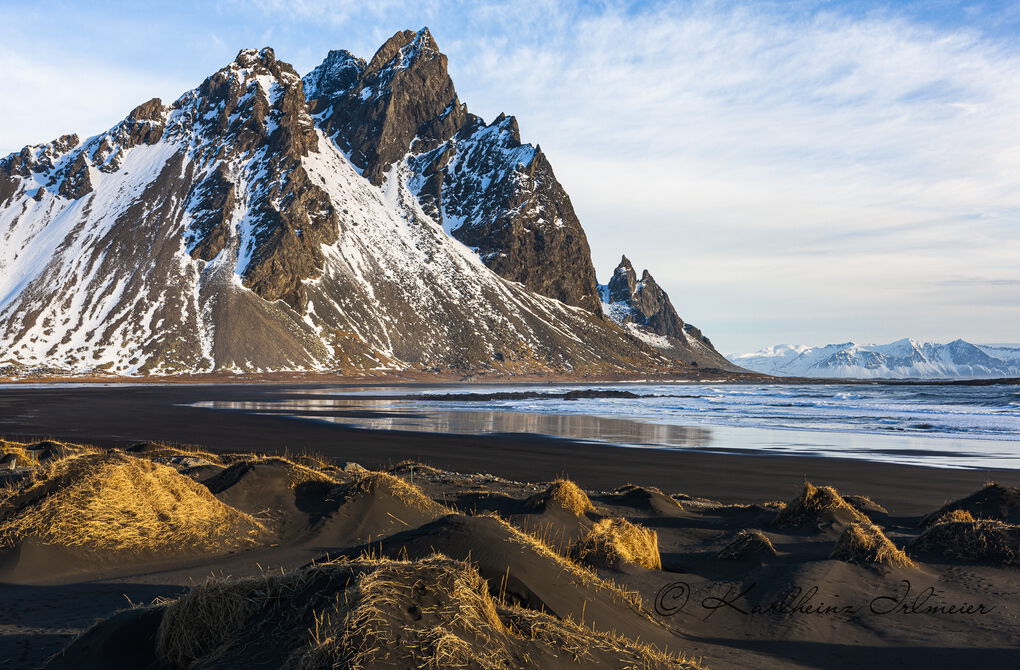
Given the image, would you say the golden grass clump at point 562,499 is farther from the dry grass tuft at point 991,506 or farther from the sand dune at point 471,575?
the dry grass tuft at point 991,506

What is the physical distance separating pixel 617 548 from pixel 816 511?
6.76 metres

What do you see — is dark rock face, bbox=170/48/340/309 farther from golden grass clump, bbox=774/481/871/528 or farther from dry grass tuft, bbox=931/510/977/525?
dry grass tuft, bbox=931/510/977/525

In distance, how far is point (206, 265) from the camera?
161625 mm

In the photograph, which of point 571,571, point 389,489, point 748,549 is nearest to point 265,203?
point 389,489

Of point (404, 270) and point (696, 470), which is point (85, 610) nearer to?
point (696, 470)

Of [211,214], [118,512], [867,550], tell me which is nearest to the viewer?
[867,550]

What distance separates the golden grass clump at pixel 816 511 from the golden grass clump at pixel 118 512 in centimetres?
1167

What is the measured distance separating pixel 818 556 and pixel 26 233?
651 feet

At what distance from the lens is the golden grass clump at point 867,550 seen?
1273 centimetres

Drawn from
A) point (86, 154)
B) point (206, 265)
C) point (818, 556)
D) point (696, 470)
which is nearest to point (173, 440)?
point (696, 470)

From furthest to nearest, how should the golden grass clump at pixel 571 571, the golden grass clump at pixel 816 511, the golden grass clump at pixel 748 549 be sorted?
the golden grass clump at pixel 816 511, the golden grass clump at pixel 748 549, the golden grass clump at pixel 571 571

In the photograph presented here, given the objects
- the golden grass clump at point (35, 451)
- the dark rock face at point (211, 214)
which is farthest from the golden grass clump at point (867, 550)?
the dark rock face at point (211, 214)

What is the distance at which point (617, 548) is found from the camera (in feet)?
41.6

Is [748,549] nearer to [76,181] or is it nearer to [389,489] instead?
[389,489]
